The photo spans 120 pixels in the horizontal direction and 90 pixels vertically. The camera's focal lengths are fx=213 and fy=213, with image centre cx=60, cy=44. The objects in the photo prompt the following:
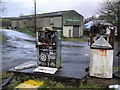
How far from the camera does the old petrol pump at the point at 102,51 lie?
6.55m

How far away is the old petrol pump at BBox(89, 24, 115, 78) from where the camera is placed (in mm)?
6555

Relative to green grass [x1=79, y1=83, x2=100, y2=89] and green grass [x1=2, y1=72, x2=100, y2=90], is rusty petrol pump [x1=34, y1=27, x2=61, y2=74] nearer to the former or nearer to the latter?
green grass [x1=2, y1=72, x2=100, y2=90]

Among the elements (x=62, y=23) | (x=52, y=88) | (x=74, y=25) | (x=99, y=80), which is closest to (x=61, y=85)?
(x=52, y=88)

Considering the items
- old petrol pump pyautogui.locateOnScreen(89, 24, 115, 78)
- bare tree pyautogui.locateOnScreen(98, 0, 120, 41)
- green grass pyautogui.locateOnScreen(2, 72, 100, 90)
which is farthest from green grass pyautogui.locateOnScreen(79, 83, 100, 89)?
bare tree pyautogui.locateOnScreen(98, 0, 120, 41)

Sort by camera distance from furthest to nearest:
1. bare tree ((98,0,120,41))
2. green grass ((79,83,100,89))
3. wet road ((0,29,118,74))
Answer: bare tree ((98,0,120,41))
wet road ((0,29,118,74))
green grass ((79,83,100,89))

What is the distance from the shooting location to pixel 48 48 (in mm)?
6715

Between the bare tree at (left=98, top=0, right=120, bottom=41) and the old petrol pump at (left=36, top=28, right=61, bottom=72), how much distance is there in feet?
69.6

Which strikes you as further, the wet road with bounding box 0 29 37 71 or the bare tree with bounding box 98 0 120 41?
the bare tree with bounding box 98 0 120 41

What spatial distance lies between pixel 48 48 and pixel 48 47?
3 centimetres

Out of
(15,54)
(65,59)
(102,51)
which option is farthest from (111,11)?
(102,51)

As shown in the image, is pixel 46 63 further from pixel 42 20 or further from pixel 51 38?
pixel 42 20

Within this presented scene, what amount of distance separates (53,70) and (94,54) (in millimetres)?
1378

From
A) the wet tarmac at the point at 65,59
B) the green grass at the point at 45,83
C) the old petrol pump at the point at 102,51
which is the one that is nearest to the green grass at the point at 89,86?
the green grass at the point at 45,83

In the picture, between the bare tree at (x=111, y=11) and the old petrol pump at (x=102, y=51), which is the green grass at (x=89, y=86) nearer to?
the old petrol pump at (x=102, y=51)
